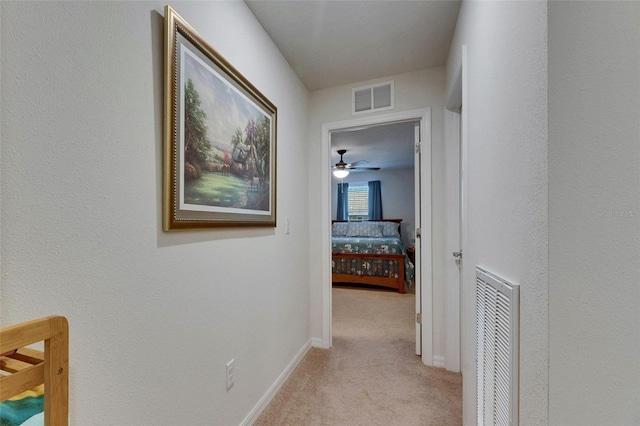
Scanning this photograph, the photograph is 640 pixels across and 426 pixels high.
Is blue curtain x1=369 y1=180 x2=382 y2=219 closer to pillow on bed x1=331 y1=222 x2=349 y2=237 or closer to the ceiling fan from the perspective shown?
the ceiling fan

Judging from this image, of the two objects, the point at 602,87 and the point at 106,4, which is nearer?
the point at 602,87

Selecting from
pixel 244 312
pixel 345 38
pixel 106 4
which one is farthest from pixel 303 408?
pixel 345 38

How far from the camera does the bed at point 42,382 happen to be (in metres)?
0.45

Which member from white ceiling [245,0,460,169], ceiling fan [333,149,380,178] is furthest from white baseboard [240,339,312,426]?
ceiling fan [333,149,380,178]

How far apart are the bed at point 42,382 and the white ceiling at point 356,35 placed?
1.73 metres

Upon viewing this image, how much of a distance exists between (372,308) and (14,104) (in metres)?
3.53

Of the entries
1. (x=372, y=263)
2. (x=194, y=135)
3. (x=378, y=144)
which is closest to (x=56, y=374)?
(x=194, y=135)

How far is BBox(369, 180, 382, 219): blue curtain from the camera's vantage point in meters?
6.56

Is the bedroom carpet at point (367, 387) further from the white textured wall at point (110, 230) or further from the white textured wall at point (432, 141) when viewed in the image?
the white textured wall at point (110, 230)

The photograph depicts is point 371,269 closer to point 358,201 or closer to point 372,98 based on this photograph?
point 358,201

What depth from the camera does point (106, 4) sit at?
776 mm

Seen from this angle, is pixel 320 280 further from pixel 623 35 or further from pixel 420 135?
pixel 623 35

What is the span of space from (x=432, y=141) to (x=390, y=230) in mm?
3761

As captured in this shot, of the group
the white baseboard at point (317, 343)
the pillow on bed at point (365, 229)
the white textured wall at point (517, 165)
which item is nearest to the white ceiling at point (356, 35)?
the white textured wall at point (517, 165)
